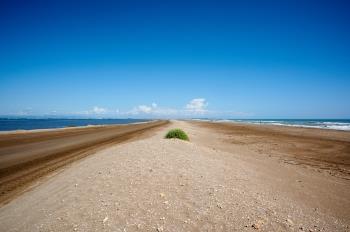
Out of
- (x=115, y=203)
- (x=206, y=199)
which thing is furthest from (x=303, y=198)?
(x=115, y=203)

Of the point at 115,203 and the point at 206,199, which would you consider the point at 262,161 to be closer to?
the point at 206,199

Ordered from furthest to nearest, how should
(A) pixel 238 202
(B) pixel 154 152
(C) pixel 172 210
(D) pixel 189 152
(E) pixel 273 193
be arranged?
(D) pixel 189 152
(B) pixel 154 152
(E) pixel 273 193
(A) pixel 238 202
(C) pixel 172 210

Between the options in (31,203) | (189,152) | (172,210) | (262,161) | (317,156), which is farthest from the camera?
(317,156)

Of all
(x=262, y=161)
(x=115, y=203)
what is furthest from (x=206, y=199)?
(x=262, y=161)

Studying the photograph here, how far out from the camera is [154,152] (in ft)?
40.2

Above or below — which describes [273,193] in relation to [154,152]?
below

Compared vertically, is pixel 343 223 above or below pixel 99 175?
below

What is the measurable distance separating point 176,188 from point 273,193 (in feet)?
10.4

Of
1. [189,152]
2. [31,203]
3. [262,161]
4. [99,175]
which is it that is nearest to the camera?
[31,203]

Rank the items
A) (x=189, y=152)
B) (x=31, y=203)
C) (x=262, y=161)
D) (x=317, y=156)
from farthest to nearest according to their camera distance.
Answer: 1. (x=317, y=156)
2. (x=262, y=161)
3. (x=189, y=152)
4. (x=31, y=203)

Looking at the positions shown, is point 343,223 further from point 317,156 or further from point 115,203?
point 317,156

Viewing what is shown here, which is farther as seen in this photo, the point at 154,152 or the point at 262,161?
the point at 262,161

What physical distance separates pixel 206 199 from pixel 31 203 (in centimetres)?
498

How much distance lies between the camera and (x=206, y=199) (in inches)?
277
